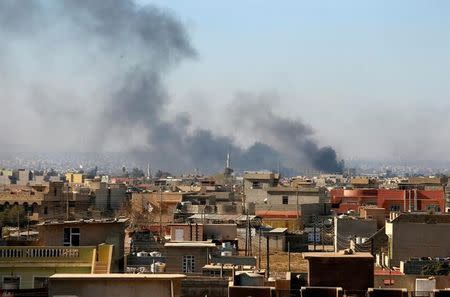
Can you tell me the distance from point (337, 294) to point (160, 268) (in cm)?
721

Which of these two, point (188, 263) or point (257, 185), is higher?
point (257, 185)

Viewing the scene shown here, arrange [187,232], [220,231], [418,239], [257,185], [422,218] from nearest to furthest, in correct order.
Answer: [418,239] → [422,218] → [187,232] → [220,231] → [257,185]

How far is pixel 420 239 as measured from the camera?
33.7 meters

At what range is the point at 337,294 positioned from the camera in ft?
44.9

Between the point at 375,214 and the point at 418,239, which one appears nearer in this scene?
the point at 418,239

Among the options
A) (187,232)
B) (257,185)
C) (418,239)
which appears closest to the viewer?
(418,239)

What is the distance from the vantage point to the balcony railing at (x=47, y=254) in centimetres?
1836

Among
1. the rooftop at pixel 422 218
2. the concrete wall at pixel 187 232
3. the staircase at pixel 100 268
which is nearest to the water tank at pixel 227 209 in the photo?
the concrete wall at pixel 187 232

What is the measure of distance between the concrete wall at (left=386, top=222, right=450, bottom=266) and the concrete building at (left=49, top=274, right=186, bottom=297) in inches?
805

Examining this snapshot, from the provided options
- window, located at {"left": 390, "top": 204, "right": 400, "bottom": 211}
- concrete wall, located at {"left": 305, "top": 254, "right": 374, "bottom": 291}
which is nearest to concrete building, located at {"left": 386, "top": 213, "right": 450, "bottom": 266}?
concrete wall, located at {"left": 305, "top": 254, "right": 374, "bottom": 291}

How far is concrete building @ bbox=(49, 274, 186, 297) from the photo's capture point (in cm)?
1366

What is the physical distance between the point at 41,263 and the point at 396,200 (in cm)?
3855

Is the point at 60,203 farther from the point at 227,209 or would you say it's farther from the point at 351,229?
the point at 351,229

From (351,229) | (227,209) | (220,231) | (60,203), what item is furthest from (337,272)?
(60,203)
